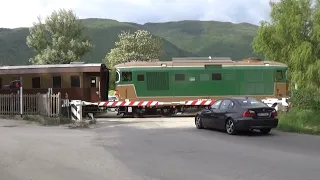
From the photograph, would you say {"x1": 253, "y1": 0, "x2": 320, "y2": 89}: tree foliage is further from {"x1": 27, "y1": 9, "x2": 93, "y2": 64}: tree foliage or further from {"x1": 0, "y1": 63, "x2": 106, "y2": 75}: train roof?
{"x1": 27, "y1": 9, "x2": 93, "y2": 64}: tree foliage

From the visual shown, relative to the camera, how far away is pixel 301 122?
61.9 ft

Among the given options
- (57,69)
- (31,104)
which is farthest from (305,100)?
(57,69)

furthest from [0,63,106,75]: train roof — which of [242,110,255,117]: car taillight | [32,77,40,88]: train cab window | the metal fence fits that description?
[242,110,255,117]: car taillight

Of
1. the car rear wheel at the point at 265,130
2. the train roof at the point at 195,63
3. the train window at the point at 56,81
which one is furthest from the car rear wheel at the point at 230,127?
the train window at the point at 56,81

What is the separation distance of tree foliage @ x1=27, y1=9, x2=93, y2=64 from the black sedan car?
4000cm

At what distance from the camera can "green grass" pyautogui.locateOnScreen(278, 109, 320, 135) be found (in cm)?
1784

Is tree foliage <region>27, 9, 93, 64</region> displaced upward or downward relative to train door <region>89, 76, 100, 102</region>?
upward

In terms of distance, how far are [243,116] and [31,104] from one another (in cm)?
1383

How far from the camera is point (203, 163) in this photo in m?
10.4

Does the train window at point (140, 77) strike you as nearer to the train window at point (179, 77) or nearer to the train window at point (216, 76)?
the train window at point (179, 77)

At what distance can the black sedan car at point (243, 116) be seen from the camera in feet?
54.4

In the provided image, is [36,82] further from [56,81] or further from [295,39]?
[295,39]

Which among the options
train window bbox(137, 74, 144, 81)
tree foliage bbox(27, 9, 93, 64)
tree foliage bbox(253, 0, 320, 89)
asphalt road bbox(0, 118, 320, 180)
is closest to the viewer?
asphalt road bbox(0, 118, 320, 180)

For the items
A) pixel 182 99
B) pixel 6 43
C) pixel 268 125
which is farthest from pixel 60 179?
pixel 6 43
